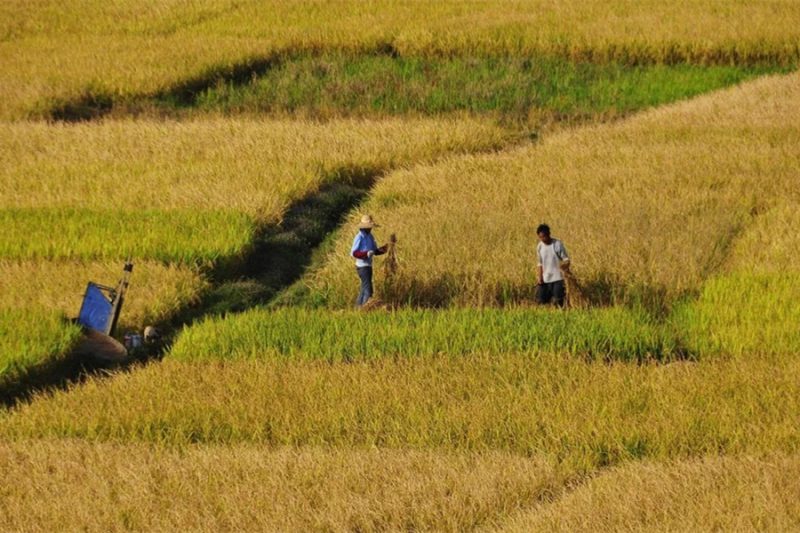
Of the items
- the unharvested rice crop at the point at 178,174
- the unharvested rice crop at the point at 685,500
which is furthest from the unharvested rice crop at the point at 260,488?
the unharvested rice crop at the point at 178,174

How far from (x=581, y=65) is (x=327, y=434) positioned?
1685 cm

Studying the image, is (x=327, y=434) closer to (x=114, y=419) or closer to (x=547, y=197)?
(x=114, y=419)

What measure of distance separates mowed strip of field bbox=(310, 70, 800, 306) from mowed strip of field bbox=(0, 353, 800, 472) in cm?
245

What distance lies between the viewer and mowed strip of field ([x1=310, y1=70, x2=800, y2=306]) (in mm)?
14375

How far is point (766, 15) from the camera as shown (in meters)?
28.8

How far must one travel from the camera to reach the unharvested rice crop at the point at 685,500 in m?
8.12

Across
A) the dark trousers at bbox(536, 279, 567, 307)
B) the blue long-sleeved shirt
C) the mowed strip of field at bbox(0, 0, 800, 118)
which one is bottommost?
the dark trousers at bbox(536, 279, 567, 307)

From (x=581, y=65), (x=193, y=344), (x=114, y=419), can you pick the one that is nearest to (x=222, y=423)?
(x=114, y=419)

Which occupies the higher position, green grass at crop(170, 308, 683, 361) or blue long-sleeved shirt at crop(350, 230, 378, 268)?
blue long-sleeved shirt at crop(350, 230, 378, 268)

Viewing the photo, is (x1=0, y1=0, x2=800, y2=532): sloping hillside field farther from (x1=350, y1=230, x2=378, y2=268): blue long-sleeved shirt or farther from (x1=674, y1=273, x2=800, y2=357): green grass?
(x1=350, y1=230, x2=378, y2=268): blue long-sleeved shirt

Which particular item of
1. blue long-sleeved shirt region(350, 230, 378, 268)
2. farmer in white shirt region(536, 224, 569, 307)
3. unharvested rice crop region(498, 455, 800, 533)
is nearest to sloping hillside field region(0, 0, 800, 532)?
unharvested rice crop region(498, 455, 800, 533)

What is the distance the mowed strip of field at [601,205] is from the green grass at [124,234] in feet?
3.47

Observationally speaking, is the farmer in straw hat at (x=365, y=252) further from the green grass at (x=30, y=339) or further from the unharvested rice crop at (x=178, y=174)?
the green grass at (x=30, y=339)

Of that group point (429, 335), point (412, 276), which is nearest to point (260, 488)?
point (429, 335)
